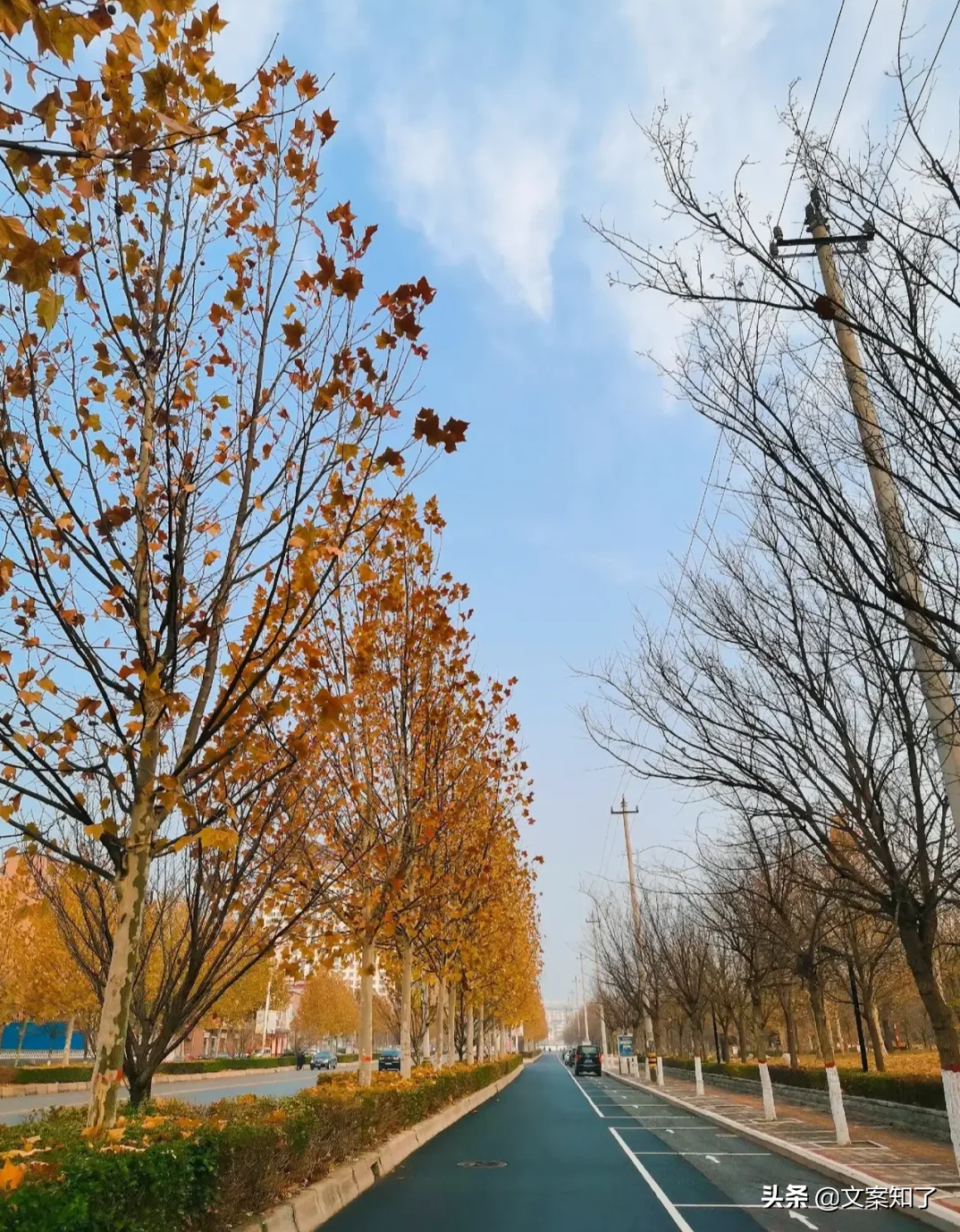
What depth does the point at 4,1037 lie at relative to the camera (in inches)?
2288

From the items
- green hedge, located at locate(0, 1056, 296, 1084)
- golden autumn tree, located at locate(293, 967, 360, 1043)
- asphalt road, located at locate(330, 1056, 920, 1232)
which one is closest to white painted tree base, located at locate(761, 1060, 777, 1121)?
asphalt road, located at locate(330, 1056, 920, 1232)

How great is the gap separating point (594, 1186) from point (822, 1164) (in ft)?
9.32

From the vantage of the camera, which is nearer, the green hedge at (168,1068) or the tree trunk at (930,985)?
the tree trunk at (930,985)

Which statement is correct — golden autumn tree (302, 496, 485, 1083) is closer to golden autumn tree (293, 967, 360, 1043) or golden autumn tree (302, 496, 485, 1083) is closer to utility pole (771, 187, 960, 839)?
utility pole (771, 187, 960, 839)

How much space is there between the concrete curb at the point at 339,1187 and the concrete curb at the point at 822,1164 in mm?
5204

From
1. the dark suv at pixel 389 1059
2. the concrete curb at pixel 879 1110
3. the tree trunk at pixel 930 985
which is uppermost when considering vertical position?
the tree trunk at pixel 930 985

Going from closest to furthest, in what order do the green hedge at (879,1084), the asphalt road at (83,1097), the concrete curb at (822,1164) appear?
the concrete curb at (822,1164)
the green hedge at (879,1084)
the asphalt road at (83,1097)

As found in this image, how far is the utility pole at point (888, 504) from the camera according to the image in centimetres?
495

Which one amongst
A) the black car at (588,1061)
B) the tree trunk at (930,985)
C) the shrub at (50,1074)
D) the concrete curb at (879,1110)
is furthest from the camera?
the black car at (588,1061)

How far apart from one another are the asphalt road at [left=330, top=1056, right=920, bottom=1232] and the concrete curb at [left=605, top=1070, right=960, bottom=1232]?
0.45ft

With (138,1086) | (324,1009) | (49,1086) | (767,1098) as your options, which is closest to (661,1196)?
(138,1086)

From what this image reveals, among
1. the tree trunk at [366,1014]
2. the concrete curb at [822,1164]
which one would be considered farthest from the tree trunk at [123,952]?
the tree trunk at [366,1014]

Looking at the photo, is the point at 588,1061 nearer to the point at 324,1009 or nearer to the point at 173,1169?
the point at 324,1009

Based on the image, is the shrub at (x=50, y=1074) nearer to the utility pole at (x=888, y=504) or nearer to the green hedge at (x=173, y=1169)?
the green hedge at (x=173, y=1169)
